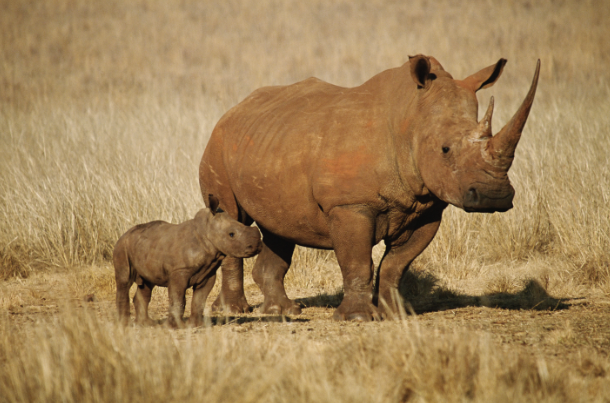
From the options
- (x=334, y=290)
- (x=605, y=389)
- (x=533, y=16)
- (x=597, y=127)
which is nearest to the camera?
(x=605, y=389)

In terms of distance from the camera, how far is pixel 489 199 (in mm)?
4898

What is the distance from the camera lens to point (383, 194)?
5.46 m

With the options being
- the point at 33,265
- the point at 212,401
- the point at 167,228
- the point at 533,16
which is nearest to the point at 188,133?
the point at 33,265

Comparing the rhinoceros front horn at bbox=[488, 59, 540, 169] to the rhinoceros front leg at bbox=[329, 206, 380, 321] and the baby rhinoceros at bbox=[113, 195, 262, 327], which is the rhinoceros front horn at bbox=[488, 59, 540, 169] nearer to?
the rhinoceros front leg at bbox=[329, 206, 380, 321]

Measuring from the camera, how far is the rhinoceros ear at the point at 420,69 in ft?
17.4

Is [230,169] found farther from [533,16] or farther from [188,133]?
[533,16]

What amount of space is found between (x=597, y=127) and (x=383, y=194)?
660 cm

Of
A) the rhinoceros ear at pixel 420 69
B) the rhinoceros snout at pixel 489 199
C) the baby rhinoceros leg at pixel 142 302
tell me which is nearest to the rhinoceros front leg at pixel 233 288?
the baby rhinoceros leg at pixel 142 302

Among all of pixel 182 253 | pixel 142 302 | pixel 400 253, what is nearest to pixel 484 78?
pixel 400 253

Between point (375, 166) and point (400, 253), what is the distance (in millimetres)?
890

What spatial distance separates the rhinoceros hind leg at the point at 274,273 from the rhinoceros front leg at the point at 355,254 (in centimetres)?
98

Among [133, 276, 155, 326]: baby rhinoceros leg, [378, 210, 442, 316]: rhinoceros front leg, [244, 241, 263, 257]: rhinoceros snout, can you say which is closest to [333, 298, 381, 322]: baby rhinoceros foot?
[378, 210, 442, 316]: rhinoceros front leg

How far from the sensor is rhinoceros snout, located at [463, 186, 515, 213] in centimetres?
489

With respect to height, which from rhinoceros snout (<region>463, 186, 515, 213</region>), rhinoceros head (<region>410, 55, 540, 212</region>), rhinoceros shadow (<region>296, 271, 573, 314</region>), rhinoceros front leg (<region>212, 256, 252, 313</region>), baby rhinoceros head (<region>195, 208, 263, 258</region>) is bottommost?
rhinoceros shadow (<region>296, 271, 573, 314</region>)
